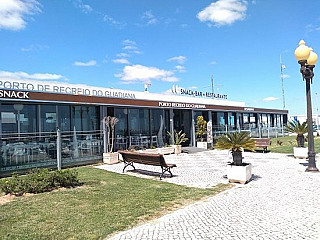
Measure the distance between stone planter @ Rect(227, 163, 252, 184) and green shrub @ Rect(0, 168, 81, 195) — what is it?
16.3 feet

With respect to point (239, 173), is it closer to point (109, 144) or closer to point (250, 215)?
point (250, 215)

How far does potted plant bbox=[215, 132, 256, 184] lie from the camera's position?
339 inches

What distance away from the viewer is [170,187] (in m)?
8.19

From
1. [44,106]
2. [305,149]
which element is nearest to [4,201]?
[44,106]

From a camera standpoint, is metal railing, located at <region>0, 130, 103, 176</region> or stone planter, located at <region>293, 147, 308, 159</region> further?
stone planter, located at <region>293, 147, 308, 159</region>

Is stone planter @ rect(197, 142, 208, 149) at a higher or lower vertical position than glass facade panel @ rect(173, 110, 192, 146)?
lower

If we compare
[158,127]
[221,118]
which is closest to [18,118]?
[158,127]

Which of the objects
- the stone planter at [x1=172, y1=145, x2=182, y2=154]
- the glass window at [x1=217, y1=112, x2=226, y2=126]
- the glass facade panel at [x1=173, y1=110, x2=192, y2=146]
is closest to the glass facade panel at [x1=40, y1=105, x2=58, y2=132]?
the stone planter at [x1=172, y1=145, x2=182, y2=154]

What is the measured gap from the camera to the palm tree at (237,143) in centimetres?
873

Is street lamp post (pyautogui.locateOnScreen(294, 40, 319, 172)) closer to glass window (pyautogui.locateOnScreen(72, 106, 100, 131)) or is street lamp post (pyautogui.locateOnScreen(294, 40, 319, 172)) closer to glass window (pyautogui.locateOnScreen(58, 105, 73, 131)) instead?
glass window (pyautogui.locateOnScreen(72, 106, 100, 131))

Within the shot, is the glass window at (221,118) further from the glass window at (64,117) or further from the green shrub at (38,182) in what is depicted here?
the green shrub at (38,182)

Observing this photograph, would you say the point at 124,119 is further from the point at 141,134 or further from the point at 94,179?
the point at 94,179

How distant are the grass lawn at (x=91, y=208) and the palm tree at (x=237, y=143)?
1.20 meters

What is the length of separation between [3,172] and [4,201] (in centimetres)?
459
